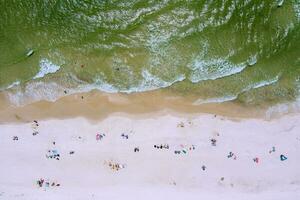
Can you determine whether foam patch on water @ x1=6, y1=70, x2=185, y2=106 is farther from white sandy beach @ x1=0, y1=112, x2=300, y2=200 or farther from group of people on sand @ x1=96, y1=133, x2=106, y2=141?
group of people on sand @ x1=96, y1=133, x2=106, y2=141

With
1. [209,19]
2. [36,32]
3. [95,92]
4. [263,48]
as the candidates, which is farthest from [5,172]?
[263,48]

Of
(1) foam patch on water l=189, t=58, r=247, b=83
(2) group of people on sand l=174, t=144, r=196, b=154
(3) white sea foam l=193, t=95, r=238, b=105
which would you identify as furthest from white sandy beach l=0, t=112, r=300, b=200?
(1) foam patch on water l=189, t=58, r=247, b=83

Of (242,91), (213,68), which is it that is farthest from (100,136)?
(242,91)

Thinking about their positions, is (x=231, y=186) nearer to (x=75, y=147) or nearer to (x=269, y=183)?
(x=269, y=183)

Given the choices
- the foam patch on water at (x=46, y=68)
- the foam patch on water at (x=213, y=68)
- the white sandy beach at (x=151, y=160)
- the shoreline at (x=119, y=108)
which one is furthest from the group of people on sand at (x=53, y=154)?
the foam patch on water at (x=213, y=68)

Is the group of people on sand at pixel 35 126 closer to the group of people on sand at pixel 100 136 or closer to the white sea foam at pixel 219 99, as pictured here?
the group of people on sand at pixel 100 136

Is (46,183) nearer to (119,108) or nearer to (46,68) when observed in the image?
(119,108)
